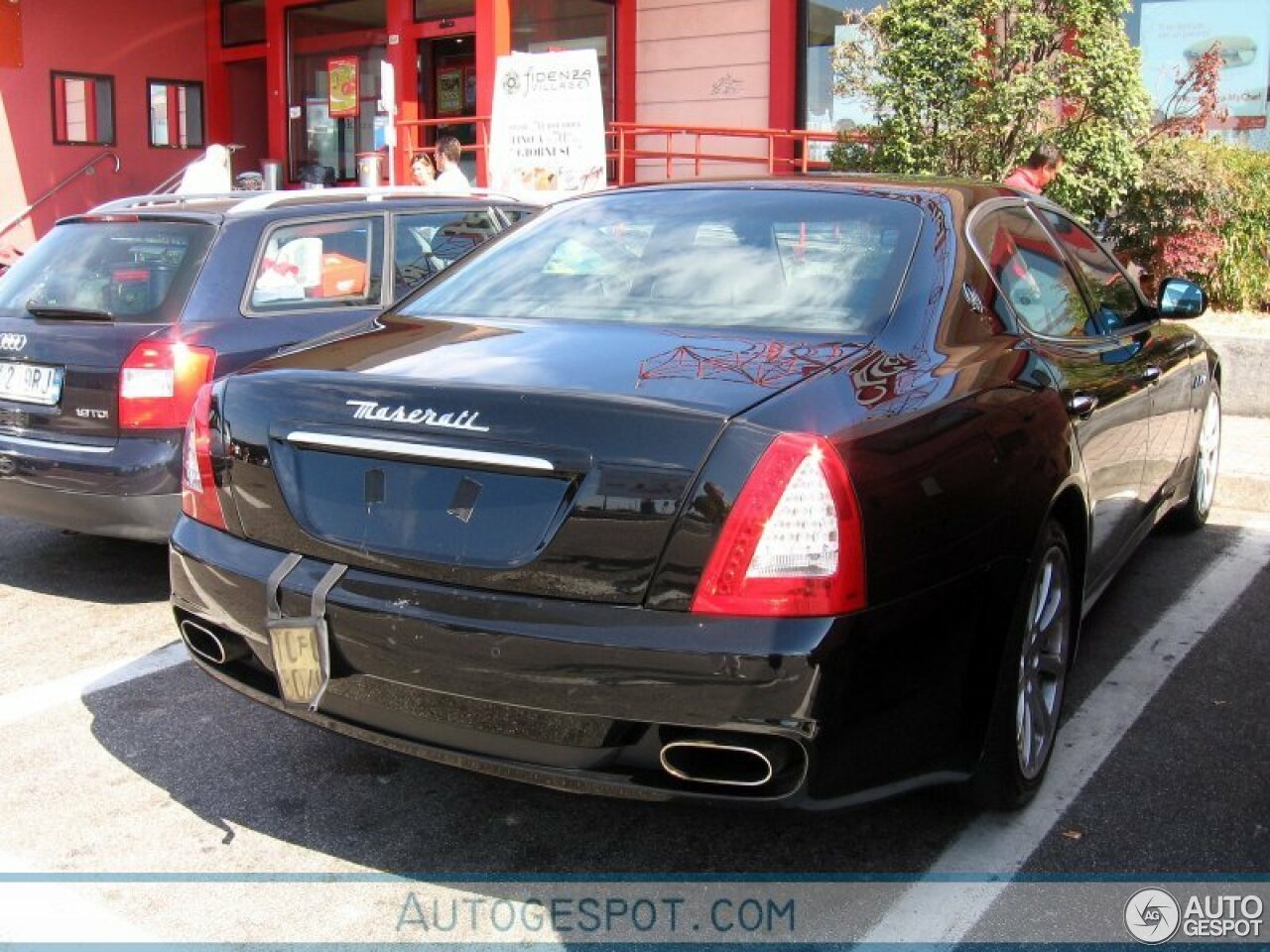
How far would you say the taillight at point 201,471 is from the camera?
3.22m

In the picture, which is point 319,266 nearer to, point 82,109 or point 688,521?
point 688,521

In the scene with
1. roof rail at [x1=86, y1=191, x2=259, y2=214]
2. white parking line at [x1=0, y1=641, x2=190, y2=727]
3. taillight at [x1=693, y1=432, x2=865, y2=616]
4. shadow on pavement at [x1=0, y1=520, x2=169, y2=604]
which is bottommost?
white parking line at [x1=0, y1=641, x2=190, y2=727]

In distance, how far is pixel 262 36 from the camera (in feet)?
60.2

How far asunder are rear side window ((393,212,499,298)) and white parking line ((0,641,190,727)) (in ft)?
6.78

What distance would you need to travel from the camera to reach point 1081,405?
3713 millimetres

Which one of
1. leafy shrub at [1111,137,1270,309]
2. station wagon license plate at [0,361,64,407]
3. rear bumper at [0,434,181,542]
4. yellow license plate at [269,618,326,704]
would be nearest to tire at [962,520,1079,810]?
yellow license plate at [269,618,326,704]

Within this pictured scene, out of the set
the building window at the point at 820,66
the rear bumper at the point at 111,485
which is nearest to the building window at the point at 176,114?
the building window at the point at 820,66

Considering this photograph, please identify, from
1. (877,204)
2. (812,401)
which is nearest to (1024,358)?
(877,204)

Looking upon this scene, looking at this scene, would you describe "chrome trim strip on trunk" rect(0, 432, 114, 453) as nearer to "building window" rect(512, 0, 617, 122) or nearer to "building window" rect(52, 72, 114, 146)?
"building window" rect(512, 0, 617, 122)

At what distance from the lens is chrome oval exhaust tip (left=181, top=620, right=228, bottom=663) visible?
3.22m

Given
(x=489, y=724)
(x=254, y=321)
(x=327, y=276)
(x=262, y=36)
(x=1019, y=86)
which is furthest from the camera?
(x=262, y=36)

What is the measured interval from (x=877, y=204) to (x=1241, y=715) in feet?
Answer: 6.43

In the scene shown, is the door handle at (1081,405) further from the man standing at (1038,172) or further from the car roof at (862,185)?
the man standing at (1038,172)

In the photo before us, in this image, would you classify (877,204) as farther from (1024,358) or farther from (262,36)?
(262,36)
